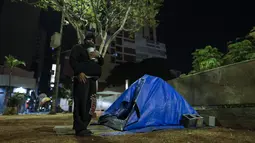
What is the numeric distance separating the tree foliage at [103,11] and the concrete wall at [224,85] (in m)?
5.52

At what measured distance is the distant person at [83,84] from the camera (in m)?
2.75

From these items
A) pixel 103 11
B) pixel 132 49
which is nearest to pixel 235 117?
pixel 103 11

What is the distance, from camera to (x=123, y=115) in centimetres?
363

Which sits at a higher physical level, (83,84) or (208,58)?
(208,58)

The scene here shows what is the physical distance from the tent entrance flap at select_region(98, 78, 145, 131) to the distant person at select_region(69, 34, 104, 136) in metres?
0.62

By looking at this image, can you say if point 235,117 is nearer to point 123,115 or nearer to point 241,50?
point 123,115

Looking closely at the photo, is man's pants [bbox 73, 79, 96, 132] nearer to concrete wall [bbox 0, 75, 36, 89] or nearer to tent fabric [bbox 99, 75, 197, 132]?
tent fabric [bbox 99, 75, 197, 132]

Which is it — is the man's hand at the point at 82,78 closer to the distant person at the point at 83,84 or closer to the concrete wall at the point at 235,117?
the distant person at the point at 83,84

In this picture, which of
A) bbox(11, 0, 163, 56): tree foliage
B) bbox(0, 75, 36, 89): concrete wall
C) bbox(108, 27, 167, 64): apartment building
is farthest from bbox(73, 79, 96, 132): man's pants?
bbox(108, 27, 167, 64): apartment building

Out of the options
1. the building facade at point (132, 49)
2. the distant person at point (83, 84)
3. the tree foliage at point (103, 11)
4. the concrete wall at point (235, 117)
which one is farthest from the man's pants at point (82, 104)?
the building facade at point (132, 49)

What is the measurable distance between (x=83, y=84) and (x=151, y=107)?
4.61 feet

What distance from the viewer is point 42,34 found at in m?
37.1

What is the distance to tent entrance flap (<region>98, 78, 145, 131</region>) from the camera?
10.5 feet

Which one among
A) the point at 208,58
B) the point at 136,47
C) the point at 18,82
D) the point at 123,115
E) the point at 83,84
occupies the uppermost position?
the point at 136,47
